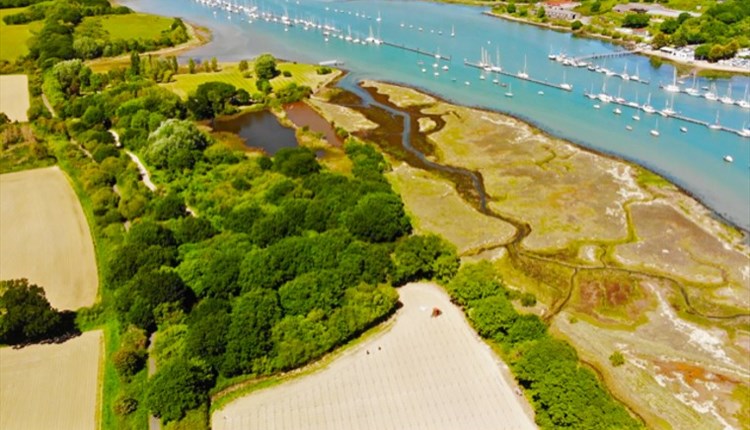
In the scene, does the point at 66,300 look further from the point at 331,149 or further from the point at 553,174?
the point at 553,174

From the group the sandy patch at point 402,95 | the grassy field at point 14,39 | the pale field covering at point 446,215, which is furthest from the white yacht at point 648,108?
the grassy field at point 14,39

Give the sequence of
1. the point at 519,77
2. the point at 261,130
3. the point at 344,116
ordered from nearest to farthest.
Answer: the point at 261,130
the point at 344,116
the point at 519,77

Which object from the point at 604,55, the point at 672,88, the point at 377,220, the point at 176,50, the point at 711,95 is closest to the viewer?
the point at 377,220

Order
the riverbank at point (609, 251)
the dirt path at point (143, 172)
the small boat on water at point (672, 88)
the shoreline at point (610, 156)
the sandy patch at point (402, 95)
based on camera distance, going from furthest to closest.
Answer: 1. the small boat on water at point (672, 88)
2. the sandy patch at point (402, 95)
3. the dirt path at point (143, 172)
4. the shoreline at point (610, 156)
5. the riverbank at point (609, 251)

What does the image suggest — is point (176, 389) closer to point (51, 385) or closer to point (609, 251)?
point (51, 385)

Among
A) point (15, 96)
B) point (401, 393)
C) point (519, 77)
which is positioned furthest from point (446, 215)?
point (15, 96)

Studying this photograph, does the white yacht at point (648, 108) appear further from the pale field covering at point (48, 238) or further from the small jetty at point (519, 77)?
the pale field covering at point (48, 238)

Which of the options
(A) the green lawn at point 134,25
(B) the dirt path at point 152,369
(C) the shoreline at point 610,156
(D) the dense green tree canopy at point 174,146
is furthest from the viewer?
(A) the green lawn at point 134,25

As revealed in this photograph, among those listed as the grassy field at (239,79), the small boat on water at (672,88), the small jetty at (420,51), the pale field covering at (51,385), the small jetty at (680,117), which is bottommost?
the pale field covering at (51,385)
